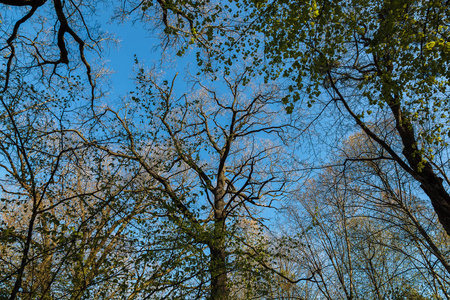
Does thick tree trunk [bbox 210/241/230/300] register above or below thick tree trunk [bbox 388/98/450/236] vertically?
below

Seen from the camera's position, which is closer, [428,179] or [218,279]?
[428,179]

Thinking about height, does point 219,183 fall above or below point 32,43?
below

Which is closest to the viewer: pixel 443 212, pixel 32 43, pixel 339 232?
pixel 443 212

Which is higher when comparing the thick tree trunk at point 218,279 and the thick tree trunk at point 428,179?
the thick tree trunk at point 428,179

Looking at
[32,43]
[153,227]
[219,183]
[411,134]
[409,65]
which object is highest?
[32,43]

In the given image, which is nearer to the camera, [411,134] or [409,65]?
[409,65]

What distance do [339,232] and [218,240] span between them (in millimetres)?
4360

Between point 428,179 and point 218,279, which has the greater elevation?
point 428,179

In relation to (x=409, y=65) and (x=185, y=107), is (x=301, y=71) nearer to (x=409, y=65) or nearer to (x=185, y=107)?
(x=409, y=65)

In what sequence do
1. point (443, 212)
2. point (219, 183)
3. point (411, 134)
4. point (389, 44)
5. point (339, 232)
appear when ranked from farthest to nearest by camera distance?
point (219, 183)
point (339, 232)
point (411, 134)
point (443, 212)
point (389, 44)

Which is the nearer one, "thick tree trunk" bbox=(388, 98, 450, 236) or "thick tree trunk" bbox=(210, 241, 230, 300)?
"thick tree trunk" bbox=(388, 98, 450, 236)

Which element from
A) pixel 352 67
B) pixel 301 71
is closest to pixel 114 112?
pixel 301 71

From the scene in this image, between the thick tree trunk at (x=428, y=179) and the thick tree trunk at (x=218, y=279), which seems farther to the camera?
the thick tree trunk at (x=218, y=279)

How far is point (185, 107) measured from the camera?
30.4ft
